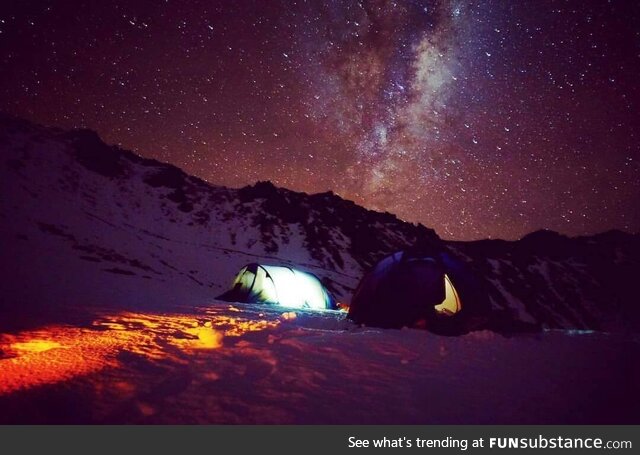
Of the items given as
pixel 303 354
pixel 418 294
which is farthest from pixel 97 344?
pixel 418 294

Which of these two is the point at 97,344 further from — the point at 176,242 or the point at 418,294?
the point at 176,242

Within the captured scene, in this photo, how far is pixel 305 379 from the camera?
11.5 feet

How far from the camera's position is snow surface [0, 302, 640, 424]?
275 cm

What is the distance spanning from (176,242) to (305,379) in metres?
35.7

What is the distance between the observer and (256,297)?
14.2 meters

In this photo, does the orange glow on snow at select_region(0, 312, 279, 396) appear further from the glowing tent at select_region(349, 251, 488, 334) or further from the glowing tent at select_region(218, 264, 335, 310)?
the glowing tent at select_region(218, 264, 335, 310)

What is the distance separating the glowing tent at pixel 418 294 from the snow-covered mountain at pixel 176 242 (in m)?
0.56

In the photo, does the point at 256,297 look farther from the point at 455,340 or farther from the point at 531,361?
the point at 531,361

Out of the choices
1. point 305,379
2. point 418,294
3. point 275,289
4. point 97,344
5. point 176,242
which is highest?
point 176,242

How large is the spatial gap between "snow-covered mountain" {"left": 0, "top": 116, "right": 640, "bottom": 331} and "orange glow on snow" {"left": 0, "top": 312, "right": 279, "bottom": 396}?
8.38 feet
